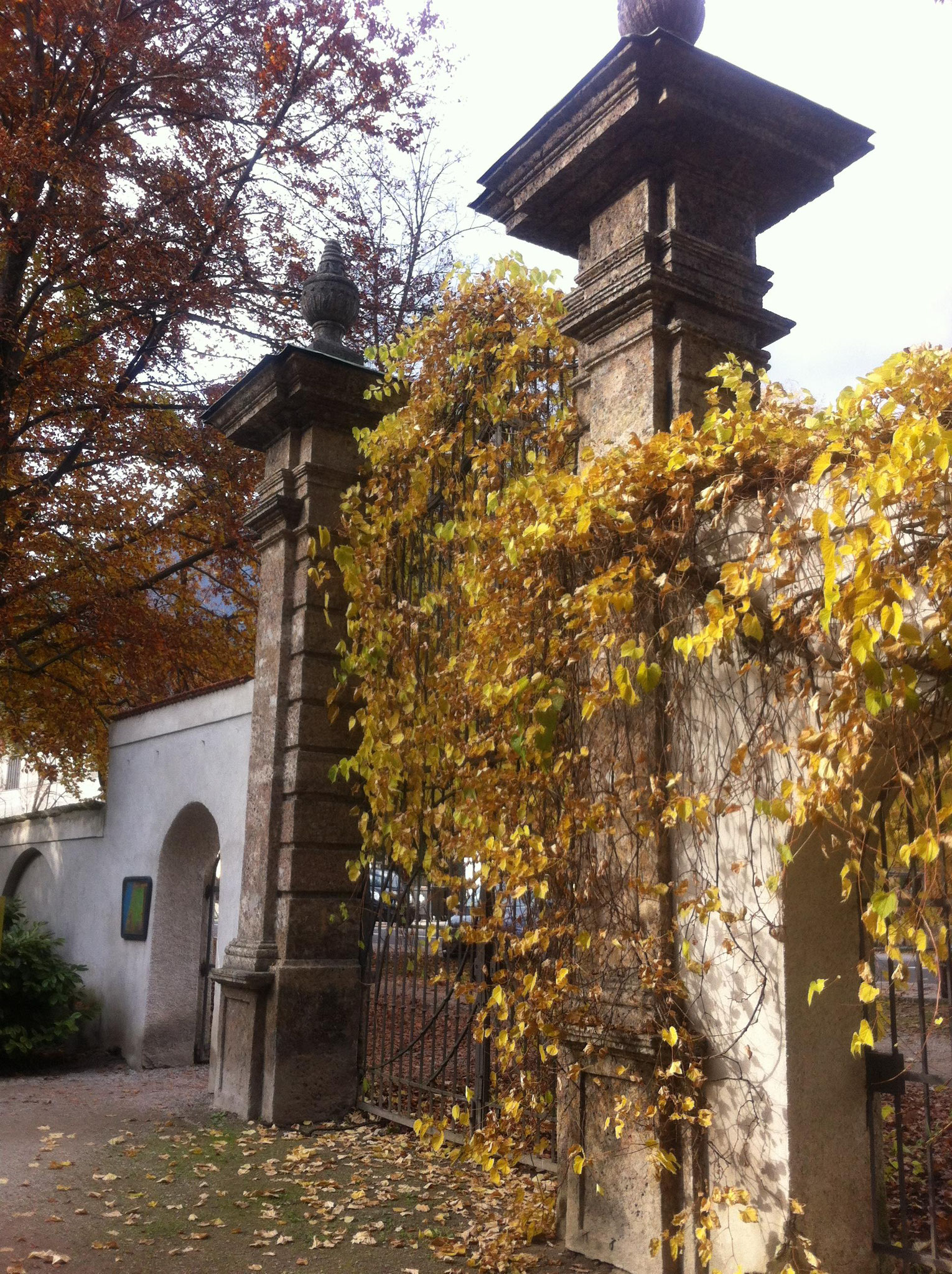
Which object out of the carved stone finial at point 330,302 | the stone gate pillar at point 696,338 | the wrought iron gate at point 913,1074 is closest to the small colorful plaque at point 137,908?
the carved stone finial at point 330,302

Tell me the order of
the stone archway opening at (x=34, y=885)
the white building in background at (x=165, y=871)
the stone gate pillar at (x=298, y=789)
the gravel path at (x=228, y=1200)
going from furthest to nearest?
the stone archway opening at (x=34, y=885) → the white building in background at (x=165, y=871) → the stone gate pillar at (x=298, y=789) → the gravel path at (x=228, y=1200)

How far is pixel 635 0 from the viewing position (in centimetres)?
439

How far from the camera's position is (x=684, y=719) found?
3.80 meters

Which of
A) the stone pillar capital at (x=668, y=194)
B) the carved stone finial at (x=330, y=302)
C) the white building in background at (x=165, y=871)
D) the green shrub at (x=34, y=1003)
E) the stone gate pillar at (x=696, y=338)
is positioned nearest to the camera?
the stone gate pillar at (x=696, y=338)

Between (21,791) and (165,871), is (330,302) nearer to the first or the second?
(165,871)

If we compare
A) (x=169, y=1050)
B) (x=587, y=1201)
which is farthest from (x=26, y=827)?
(x=587, y=1201)

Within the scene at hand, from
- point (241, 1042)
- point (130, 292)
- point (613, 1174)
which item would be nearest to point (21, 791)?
point (130, 292)

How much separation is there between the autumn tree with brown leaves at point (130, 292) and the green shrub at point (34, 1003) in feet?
11.2

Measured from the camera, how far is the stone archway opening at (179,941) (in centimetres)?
887

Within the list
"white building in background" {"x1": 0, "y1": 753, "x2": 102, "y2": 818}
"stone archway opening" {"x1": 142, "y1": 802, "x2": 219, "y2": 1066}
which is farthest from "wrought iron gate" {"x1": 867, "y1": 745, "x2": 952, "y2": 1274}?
"white building in background" {"x1": 0, "y1": 753, "x2": 102, "y2": 818}

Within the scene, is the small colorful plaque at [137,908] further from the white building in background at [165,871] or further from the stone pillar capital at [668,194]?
the stone pillar capital at [668,194]

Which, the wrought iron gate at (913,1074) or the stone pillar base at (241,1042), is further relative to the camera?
the stone pillar base at (241,1042)

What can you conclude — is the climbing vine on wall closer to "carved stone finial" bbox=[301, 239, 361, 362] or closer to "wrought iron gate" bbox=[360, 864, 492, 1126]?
"wrought iron gate" bbox=[360, 864, 492, 1126]

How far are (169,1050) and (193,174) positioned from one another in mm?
8884
